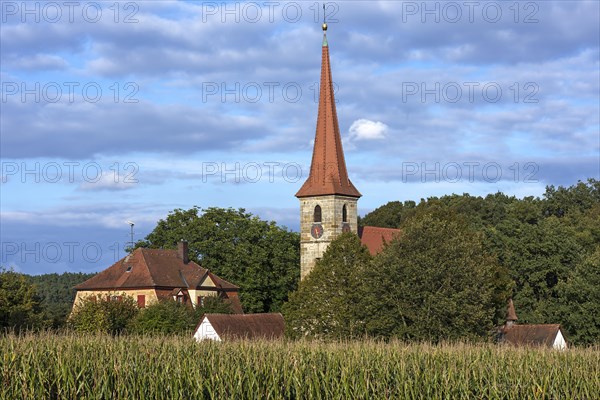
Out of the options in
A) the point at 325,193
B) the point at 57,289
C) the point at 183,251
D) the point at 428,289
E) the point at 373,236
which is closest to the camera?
the point at 428,289

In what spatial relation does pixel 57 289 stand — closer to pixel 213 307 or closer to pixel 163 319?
pixel 213 307

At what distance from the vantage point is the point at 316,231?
75875mm

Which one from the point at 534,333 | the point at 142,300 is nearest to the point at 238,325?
the point at 142,300

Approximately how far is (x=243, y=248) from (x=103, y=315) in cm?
2592

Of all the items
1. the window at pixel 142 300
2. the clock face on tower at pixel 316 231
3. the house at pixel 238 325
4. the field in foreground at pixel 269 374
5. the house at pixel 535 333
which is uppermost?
the clock face on tower at pixel 316 231

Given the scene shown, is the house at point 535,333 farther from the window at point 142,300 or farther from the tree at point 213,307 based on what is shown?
the window at point 142,300

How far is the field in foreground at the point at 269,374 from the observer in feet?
75.7

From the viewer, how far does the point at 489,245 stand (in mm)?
82312

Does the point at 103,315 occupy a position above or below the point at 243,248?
below

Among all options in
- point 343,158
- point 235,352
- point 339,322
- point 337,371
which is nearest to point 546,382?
point 337,371

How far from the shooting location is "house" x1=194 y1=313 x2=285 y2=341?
64.1 m

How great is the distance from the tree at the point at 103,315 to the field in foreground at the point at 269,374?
4129cm

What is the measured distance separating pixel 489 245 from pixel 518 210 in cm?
2713

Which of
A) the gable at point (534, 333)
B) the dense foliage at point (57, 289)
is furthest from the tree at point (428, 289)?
the dense foliage at point (57, 289)
